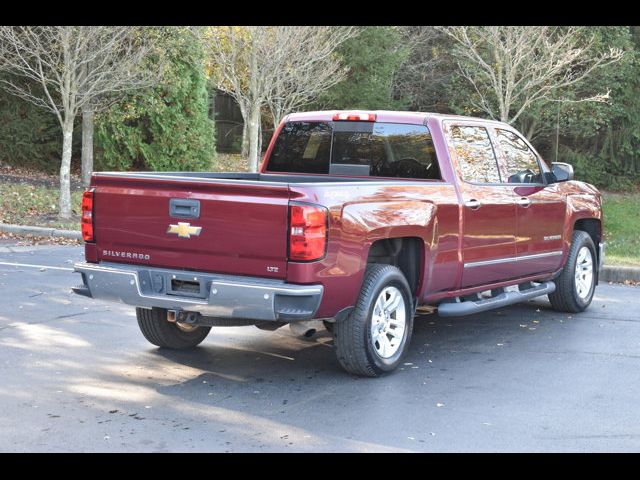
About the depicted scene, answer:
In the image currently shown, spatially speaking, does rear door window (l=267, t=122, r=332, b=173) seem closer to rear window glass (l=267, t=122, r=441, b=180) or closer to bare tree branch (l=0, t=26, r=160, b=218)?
rear window glass (l=267, t=122, r=441, b=180)

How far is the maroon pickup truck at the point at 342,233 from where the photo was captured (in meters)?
5.87

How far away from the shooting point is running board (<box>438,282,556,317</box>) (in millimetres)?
7363

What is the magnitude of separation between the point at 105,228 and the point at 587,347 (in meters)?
4.13

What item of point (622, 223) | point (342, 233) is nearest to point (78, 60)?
point (342, 233)

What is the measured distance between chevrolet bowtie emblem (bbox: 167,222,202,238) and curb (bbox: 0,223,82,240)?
9219mm

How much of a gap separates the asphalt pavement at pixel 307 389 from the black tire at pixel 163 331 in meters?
0.09

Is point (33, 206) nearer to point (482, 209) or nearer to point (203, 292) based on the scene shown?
point (482, 209)

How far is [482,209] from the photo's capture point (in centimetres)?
752

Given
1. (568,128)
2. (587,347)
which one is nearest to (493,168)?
(587,347)

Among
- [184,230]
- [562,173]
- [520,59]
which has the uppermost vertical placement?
[520,59]

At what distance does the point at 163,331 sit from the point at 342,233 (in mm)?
1916

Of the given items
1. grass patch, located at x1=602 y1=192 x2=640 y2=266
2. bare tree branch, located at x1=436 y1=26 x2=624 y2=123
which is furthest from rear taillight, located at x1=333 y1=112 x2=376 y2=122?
bare tree branch, located at x1=436 y1=26 x2=624 y2=123

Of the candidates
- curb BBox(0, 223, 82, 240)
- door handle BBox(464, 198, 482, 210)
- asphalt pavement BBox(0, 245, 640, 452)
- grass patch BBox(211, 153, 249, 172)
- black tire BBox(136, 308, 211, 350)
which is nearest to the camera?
asphalt pavement BBox(0, 245, 640, 452)

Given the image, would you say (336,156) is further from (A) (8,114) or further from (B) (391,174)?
(A) (8,114)
